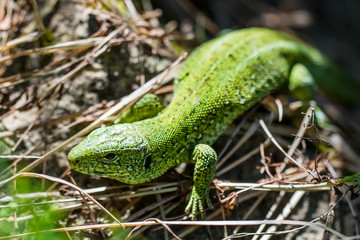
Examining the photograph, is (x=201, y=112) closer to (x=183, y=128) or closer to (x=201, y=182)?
(x=183, y=128)

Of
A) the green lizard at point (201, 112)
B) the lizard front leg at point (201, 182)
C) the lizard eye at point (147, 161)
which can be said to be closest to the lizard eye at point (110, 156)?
the green lizard at point (201, 112)

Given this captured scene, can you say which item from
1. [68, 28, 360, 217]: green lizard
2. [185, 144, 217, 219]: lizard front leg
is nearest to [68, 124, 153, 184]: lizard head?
[68, 28, 360, 217]: green lizard

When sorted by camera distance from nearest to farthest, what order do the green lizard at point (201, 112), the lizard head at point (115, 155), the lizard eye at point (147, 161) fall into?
1. the lizard head at point (115, 155)
2. the green lizard at point (201, 112)
3. the lizard eye at point (147, 161)

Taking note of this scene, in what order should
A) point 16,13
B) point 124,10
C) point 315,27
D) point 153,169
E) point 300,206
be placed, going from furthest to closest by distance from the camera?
point 315,27 → point 124,10 → point 16,13 → point 300,206 → point 153,169

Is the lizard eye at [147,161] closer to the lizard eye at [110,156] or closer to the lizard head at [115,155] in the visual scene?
the lizard head at [115,155]

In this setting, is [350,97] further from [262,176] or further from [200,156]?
[200,156]

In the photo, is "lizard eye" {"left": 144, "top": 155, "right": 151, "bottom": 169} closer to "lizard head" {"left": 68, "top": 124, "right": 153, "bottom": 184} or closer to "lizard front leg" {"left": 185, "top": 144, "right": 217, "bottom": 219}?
"lizard head" {"left": 68, "top": 124, "right": 153, "bottom": 184}

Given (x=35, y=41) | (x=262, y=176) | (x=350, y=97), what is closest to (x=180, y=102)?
(x=262, y=176)
